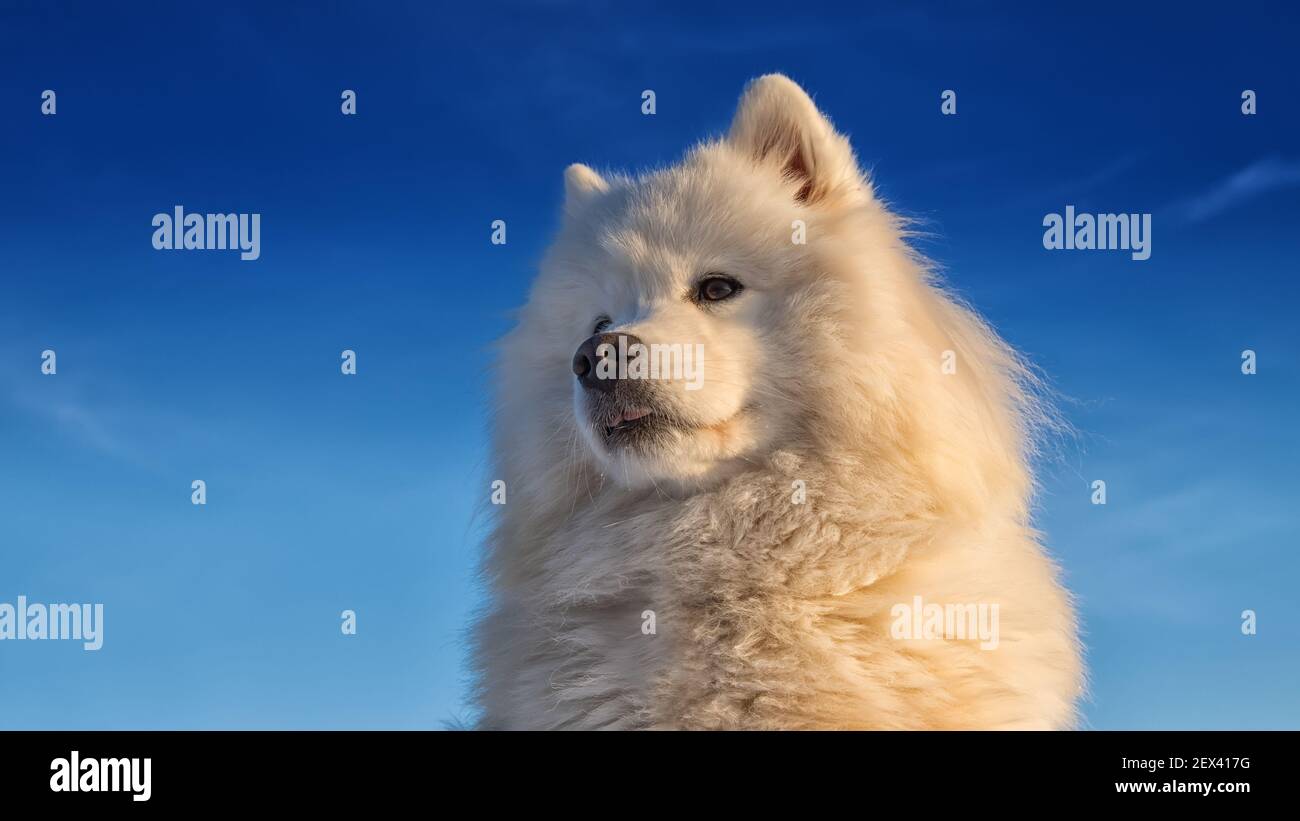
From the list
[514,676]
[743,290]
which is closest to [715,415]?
[743,290]

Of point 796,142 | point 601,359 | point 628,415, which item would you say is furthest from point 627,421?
point 796,142

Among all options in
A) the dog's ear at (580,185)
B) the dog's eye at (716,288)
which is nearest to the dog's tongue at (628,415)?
the dog's eye at (716,288)

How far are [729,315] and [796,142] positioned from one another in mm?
1187

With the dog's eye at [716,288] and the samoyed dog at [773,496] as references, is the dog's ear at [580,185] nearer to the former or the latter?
the samoyed dog at [773,496]

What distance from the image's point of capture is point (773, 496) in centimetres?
449

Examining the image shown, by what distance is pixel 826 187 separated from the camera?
5.29 meters

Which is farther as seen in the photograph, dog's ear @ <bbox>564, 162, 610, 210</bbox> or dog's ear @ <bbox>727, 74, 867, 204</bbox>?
dog's ear @ <bbox>564, 162, 610, 210</bbox>

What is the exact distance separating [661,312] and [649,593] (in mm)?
1207

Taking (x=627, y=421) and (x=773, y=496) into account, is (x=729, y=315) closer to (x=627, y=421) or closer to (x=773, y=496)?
(x=627, y=421)

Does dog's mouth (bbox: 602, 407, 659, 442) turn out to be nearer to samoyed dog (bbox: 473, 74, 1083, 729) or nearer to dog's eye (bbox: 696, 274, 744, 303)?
samoyed dog (bbox: 473, 74, 1083, 729)

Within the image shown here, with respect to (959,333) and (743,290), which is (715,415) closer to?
(743,290)

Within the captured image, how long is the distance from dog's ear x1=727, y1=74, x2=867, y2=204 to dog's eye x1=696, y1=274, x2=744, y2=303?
783mm

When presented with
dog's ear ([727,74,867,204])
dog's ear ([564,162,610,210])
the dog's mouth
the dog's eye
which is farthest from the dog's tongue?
dog's ear ([564,162,610,210])

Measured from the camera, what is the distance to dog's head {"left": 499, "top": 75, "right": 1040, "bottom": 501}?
14.9 ft
